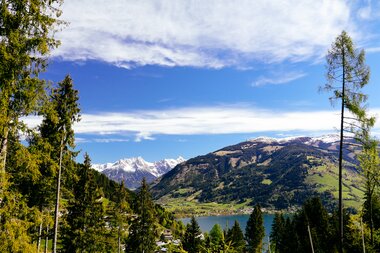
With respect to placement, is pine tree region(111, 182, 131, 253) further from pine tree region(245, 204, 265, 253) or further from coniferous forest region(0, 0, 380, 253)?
pine tree region(245, 204, 265, 253)

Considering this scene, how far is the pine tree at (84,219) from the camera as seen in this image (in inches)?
1387

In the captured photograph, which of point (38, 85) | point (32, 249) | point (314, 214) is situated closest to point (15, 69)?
point (38, 85)

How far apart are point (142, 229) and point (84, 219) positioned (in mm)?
18192

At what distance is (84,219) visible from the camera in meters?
36.1

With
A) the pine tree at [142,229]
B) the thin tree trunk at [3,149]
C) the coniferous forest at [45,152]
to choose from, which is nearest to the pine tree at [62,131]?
the coniferous forest at [45,152]

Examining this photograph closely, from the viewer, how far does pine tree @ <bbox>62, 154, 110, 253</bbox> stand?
35.2 metres

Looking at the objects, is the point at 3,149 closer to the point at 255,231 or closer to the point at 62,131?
the point at 62,131

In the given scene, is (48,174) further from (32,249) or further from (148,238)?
(148,238)

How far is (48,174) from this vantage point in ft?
96.7

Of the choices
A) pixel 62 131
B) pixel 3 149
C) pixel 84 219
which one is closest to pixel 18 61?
pixel 3 149

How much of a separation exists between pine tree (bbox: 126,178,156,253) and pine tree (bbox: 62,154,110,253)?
13.4 meters

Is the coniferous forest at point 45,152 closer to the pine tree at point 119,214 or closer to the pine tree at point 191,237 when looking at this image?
the pine tree at point 191,237

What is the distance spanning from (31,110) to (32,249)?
5.69m

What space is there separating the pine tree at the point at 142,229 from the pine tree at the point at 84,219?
527 inches
